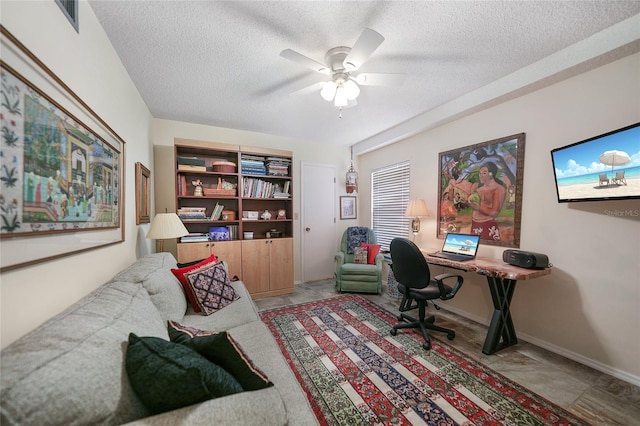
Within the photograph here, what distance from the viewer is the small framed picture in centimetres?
443

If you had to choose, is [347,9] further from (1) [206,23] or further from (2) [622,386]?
(2) [622,386]

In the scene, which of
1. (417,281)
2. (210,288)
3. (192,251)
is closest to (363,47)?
(417,281)

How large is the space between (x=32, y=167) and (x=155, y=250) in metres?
2.30

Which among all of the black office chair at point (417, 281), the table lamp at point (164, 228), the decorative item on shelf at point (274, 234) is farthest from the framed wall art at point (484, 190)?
the table lamp at point (164, 228)

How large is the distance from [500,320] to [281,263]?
261 cm

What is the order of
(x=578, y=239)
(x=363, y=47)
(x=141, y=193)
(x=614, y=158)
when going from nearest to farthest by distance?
1. (x=363, y=47)
2. (x=614, y=158)
3. (x=578, y=239)
4. (x=141, y=193)

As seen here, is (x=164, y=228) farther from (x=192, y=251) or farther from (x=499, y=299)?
(x=499, y=299)

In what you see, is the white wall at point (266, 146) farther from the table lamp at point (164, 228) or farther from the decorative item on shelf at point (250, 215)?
the table lamp at point (164, 228)

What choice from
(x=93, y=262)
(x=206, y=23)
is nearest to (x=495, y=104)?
(x=206, y=23)

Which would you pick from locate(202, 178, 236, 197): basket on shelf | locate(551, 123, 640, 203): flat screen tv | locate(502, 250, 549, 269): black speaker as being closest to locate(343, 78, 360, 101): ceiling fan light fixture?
locate(551, 123, 640, 203): flat screen tv

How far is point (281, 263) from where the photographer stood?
3.48 meters

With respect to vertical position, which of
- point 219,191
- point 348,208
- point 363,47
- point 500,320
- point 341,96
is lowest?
point 500,320

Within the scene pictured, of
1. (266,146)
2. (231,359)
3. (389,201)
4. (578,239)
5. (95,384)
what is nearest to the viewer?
(95,384)

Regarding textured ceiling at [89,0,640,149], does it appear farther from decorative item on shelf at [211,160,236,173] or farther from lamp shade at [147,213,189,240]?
lamp shade at [147,213,189,240]
